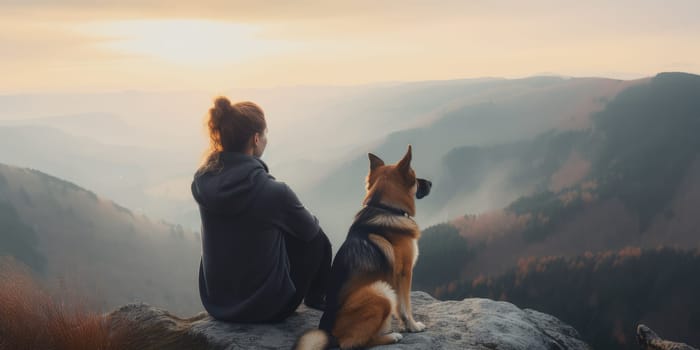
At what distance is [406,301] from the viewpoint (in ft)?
22.5

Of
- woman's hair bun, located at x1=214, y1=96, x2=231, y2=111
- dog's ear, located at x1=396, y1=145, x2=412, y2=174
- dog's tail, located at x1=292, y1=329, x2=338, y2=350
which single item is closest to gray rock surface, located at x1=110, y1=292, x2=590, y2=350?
dog's tail, located at x1=292, y1=329, x2=338, y2=350

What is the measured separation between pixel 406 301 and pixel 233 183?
2.67m

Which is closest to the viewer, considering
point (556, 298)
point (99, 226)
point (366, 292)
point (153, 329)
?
point (366, 292)

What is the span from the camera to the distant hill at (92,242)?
324 feet

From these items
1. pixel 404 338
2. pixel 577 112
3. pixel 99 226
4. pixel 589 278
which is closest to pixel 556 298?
pixel 589 278

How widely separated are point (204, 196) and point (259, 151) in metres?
0.82

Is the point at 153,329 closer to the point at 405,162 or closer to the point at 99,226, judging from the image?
the point at 405,162

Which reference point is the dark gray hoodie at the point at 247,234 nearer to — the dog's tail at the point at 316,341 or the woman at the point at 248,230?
the woman at the point at 248,230

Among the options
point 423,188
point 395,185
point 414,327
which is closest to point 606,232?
point 423,188

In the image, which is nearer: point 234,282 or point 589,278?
point 234,282

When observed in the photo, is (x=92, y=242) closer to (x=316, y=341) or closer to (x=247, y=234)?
(x=247, y=234)

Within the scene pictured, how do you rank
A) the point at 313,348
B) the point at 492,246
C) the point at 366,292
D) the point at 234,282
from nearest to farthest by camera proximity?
the point at 313,348 < the point at 366,292 < the point at 234,282 < the point at 492,246

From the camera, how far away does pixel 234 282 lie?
664 centimetres

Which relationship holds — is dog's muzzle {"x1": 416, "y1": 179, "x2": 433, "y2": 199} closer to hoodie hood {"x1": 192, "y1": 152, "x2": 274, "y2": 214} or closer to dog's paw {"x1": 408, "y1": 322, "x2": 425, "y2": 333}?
dog's paw {"x1": 408, "y1": 322, "x2": 425, "y2": 333}
